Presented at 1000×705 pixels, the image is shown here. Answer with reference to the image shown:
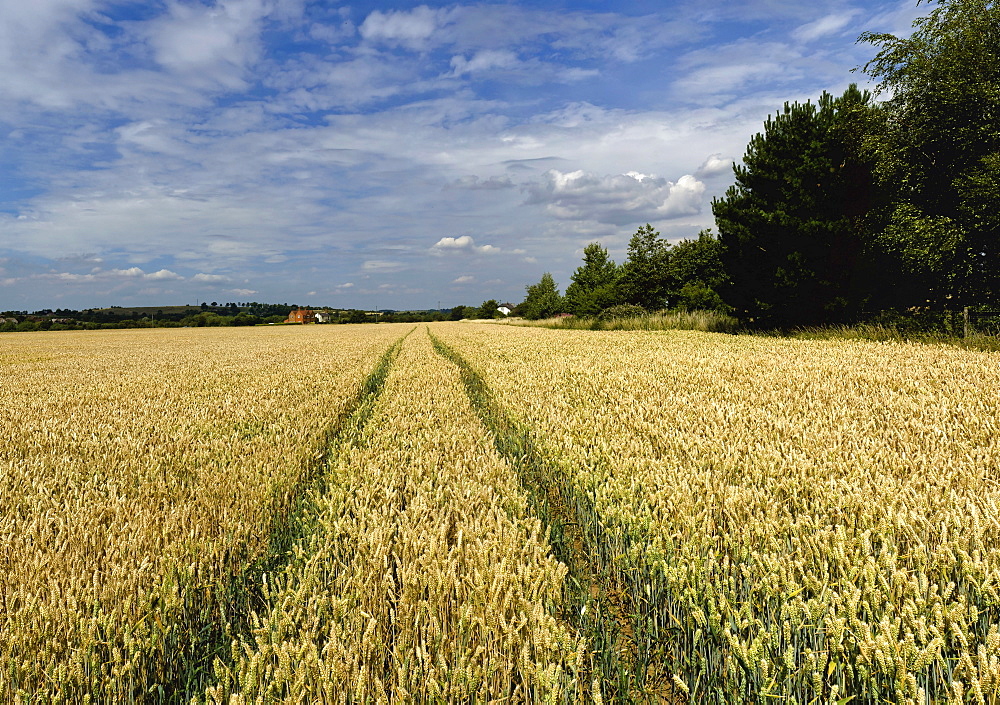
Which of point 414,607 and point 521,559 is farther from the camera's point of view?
point 521,559

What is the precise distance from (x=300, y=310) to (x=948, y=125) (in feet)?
442

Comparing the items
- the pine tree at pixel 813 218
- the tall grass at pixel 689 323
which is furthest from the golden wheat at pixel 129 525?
the tall grass at pixel 689 323

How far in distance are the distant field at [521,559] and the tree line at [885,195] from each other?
15.7 metres

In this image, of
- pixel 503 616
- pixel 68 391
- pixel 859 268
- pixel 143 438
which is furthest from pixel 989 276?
pixel 68 391

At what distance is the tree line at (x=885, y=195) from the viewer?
55.6 feet

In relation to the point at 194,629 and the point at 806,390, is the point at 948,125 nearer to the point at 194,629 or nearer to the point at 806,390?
the point at 806,390

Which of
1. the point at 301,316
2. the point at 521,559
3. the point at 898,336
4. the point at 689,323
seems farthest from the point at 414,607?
the point at 301,316

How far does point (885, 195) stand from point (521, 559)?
24.3 meters

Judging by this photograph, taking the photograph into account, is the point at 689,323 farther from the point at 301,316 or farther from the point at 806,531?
the point at 301,316

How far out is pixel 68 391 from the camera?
9.38 m

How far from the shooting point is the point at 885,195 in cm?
2006

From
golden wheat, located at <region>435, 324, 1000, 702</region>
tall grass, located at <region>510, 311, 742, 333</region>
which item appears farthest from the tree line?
golden wheat, located at <region>435, 324, 1000, 702</region>

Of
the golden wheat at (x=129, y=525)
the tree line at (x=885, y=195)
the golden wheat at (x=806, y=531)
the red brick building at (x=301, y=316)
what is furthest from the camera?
the red brick building at (x=301, y=316)

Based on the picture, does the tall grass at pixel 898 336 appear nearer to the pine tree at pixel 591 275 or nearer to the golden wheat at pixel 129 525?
the golden wheat at pixel 129 525
